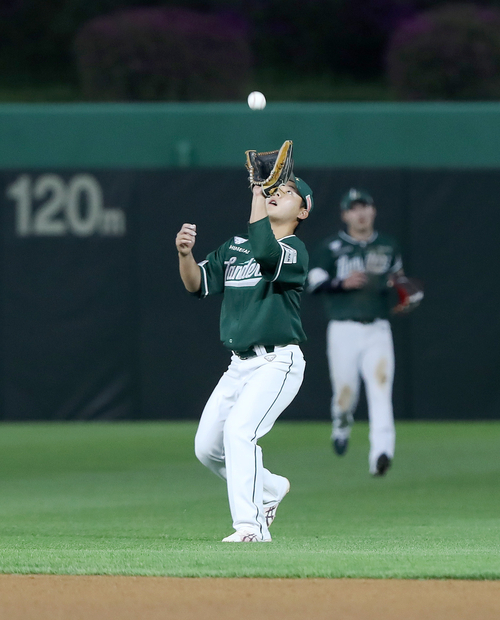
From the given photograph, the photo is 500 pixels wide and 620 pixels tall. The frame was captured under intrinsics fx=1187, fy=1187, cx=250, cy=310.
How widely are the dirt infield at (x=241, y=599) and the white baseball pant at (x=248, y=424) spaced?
965 millimetres

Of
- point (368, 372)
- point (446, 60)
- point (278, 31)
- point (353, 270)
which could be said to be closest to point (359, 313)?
point (353, 270)

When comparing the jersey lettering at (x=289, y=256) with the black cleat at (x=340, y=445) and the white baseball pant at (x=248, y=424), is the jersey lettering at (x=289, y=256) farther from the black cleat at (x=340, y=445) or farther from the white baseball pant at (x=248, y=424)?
the black cleat at (x=340, y=445)

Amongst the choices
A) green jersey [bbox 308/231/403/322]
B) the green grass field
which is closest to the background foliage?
the green grass field

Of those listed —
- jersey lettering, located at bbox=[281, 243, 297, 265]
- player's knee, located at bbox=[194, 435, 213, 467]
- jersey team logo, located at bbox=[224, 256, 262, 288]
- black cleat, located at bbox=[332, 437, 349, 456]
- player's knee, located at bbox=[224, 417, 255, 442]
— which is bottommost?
black cleat, located at bbox=[332, 437, 349, 456]

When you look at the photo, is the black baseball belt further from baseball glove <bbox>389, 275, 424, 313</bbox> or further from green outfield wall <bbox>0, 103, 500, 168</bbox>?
green outfield wall <bbox>0, 103, 500, 168</bbox>

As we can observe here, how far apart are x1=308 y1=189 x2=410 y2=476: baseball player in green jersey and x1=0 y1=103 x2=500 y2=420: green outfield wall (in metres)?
2.95

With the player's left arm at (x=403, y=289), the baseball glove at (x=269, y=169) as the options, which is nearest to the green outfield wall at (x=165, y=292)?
the player's left arm at (x=403, y=289)

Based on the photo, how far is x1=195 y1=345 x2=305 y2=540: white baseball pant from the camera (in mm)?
5520

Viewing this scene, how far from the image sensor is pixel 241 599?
4340 mm

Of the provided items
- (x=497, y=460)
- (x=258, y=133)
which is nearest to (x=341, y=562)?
(x=497, y=460)

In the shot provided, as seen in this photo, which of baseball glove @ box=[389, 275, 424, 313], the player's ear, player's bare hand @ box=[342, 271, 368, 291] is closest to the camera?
the player's ear

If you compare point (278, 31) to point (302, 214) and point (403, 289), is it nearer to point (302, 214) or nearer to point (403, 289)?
point (403, 289)

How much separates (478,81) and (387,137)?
4.29 m

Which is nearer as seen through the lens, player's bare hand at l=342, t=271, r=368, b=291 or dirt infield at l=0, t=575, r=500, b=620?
dirt infield at l=0, t=575, r=500, b=620
